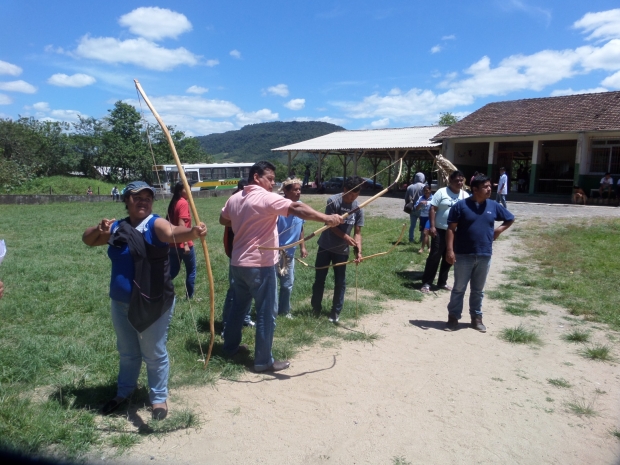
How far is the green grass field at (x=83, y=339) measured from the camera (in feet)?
10.9

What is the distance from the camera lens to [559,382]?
14.3ft

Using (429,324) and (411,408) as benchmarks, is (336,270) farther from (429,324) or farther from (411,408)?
(411,408)

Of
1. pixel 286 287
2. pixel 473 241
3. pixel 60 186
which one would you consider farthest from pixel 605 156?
pixel 60 186

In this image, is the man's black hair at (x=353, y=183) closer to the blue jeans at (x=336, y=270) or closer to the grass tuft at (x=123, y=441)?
the blue jeans at (x=336, y=270)

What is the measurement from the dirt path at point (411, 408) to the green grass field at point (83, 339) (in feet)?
1.08

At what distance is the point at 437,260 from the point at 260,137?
16405 cm

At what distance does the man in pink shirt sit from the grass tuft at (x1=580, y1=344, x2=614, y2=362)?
325cm

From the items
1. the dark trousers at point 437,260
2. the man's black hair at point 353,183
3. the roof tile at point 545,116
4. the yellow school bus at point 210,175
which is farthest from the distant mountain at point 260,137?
the man's black hair at point 353,183

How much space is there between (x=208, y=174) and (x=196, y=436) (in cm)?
3999

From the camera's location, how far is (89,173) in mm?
50000

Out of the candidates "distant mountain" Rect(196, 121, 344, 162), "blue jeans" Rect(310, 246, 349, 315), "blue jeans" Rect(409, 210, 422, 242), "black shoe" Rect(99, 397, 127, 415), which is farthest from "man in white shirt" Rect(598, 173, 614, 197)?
"distant mountain" Rect(196, 121, 344, 162)

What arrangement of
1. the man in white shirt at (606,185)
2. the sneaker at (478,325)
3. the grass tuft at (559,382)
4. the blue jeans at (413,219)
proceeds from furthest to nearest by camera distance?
the man in white shirt at (606,185), the blue jeans at (413,219), the sneaker at (478,325), the grass tuft at (559,382)

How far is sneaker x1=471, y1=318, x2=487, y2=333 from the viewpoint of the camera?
5749 millimetres

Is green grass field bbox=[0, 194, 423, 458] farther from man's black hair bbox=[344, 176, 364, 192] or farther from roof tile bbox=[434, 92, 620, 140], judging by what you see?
roof tile bbox=[434, 92, 620, 140]
